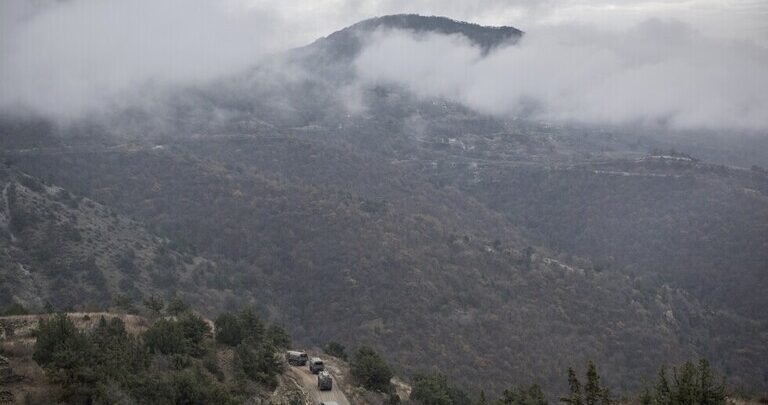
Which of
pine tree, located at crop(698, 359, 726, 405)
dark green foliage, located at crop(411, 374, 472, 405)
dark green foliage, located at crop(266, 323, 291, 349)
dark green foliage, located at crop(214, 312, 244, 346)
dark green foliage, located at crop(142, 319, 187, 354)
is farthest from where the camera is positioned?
dark green foliage, located at crop(266, 323, 291, 349)

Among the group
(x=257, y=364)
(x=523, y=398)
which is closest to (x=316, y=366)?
(x=257, y=364)

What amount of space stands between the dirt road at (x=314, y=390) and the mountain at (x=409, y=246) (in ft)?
110

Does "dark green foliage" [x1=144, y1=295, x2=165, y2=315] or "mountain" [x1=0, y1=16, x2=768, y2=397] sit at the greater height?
"dark green foliage" [x1=144, y1=295, x2=165, y2=315]

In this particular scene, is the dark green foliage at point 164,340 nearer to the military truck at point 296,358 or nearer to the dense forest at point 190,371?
the dense forest at point 190,371

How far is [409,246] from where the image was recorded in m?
99.1

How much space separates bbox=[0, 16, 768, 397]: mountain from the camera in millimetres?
76062

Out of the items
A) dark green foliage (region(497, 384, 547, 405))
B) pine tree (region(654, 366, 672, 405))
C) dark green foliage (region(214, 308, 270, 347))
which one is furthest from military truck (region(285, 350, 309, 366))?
pine tree (region(654, 366, 672, 405))

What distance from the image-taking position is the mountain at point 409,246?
76062 millimetres

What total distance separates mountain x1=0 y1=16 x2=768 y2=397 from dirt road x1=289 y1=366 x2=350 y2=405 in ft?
110

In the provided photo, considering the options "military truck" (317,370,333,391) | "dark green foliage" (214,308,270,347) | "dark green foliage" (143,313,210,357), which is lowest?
"military truck" (317,370,333,391)

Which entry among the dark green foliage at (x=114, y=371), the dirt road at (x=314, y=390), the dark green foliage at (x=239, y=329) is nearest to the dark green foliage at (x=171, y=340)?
the dark green foliage at (x=114, y=371)

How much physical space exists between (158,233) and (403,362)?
4635 cm

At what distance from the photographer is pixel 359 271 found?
90688mm

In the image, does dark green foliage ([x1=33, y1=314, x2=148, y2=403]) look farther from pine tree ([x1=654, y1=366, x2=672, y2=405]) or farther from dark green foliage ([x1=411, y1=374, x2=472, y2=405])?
pine tree ([x1=654, y1=366, x2=672, y2=405])
